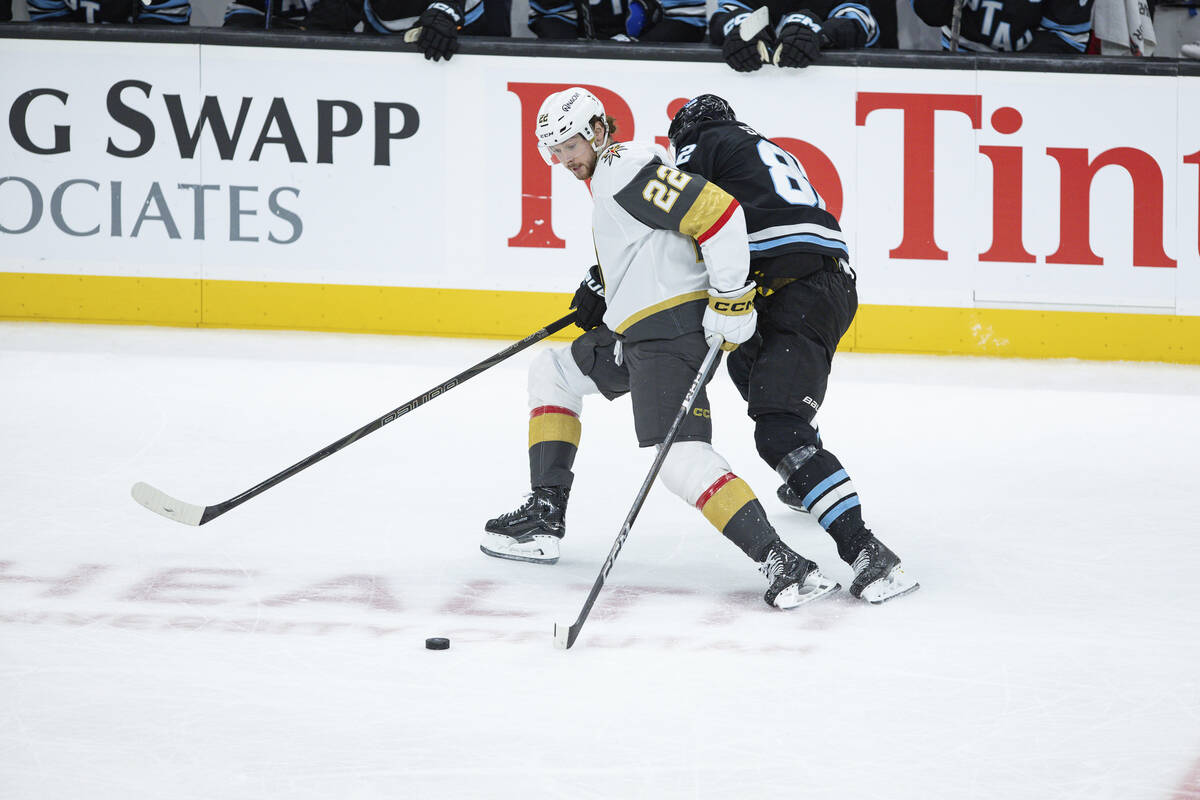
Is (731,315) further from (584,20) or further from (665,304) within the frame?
(584,20)

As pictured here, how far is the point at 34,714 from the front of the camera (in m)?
2.52

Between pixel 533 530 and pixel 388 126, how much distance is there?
11.1ft

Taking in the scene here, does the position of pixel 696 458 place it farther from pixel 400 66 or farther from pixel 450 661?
pixel 400 66

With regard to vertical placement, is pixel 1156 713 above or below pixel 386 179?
below

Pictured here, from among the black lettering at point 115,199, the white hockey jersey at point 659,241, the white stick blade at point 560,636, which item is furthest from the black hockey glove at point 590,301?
the black lettering at point 115,199

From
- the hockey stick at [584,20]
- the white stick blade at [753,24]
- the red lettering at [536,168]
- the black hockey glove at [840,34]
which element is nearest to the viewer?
the white stick blade at [753,24]

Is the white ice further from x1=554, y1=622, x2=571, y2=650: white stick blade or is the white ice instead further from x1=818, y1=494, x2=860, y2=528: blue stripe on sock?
x1=818, y1=494, x2=860, y2=528: blue stripe on sock

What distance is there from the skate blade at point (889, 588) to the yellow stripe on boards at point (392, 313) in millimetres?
3234

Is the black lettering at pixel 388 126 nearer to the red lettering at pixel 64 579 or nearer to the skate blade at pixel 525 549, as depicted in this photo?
the skate blade at pixel 525 549

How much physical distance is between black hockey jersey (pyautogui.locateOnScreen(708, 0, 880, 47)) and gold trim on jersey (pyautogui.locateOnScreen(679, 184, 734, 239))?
344 centimetres

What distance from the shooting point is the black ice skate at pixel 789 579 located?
318 cm

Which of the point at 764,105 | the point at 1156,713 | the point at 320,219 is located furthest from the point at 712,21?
the point at 1156,713

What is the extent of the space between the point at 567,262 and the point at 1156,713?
425 centimetres

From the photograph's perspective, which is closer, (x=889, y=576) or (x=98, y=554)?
(x=889, y=576)
